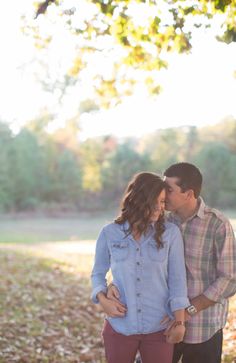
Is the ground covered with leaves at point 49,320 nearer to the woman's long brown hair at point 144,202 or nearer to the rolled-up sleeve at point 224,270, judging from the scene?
the rolled-up sleeve at point 224,270

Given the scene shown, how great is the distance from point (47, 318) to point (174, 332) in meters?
5.54

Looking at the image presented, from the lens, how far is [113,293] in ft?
10.7

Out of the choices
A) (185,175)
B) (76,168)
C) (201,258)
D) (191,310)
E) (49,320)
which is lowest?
(49,320)

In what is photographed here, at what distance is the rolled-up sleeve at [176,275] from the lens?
10.4 ft

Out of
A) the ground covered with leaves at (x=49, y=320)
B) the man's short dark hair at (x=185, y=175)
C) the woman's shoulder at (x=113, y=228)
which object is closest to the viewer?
the woman's shoulder at (x=113, y=228)

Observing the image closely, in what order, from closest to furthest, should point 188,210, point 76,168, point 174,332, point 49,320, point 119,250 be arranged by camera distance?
point 174,332, point 119,250, point 188,210, point 49,320, point 76,168

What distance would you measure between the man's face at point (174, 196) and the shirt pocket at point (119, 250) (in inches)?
16.4

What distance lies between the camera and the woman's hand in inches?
124

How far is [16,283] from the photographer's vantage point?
1059 cm

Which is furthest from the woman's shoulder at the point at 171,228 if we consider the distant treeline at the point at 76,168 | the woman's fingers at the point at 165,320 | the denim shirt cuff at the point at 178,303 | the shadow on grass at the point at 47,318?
the distant treeline at the point at 76,168

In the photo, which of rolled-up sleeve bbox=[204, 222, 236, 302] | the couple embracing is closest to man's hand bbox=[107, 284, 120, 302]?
the couple embracing

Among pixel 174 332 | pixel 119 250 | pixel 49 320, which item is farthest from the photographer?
pixel 49 320

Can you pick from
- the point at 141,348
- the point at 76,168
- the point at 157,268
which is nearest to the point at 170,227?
the point at 157,268

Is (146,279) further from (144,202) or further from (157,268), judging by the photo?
(144,202)
